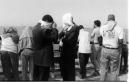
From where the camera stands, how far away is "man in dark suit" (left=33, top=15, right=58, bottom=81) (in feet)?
21.3

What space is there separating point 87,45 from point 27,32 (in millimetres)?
1875

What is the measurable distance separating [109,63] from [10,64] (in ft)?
7.29

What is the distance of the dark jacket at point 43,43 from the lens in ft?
21.3

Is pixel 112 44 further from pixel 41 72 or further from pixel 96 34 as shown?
pixel 96 34

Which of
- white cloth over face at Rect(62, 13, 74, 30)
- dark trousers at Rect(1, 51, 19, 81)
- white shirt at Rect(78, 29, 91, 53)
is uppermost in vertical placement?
white cloth over face at Rect(62, 13, 74, 30)

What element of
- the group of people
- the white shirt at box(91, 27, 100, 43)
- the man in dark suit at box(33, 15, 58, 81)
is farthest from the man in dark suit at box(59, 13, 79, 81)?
the white shirt at box(91, 27, 100, 43)

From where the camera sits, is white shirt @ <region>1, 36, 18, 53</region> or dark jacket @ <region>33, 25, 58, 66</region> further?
white shirt @ <region>1, 36, 18, 53</region>

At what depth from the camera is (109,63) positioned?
7441mm

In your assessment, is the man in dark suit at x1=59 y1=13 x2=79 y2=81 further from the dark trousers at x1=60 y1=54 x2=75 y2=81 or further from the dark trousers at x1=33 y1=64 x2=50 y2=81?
the dark trousers at x1=33 y1=64 x2=50 y2=81

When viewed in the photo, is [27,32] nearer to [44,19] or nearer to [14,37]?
[14,37]

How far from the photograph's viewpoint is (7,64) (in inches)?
326

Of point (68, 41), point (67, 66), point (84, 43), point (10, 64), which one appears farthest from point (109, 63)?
point (10, 64)

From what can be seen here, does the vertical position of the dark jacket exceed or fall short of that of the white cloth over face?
it falls short

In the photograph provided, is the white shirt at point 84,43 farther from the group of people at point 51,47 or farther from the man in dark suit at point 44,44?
the man in dark suit at point 44,44
